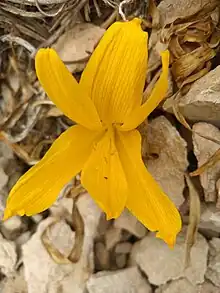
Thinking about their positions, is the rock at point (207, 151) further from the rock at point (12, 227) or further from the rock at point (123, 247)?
the rock at point (12, 227)

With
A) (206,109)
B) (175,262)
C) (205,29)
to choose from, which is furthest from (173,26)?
(175,262)

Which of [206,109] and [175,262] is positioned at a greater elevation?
[206,109]

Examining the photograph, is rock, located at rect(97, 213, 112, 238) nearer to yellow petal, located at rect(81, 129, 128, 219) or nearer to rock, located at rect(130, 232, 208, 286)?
rock, located at rect(130, 232, 208, 286)

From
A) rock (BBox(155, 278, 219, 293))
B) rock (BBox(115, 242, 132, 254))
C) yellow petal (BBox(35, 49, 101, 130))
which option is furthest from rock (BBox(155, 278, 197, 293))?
yellow petal (BBox(35, 49, 101, 130))

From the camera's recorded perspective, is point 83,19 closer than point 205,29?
No

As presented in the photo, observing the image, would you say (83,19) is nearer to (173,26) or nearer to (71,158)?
(173,26)

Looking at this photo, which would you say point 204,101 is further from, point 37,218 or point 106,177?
point 37,218

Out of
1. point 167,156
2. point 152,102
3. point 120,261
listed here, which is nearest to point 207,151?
point 167,156
